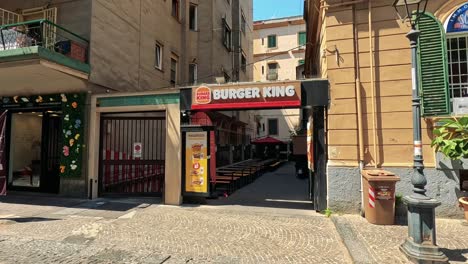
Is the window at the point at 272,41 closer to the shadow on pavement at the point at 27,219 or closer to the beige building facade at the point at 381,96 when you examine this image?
the beige building facade at the point at 381,96

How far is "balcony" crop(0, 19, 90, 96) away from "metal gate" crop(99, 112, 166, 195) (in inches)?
65.2

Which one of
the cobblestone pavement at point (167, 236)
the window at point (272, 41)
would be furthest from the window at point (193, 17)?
the window at point (272, 41)

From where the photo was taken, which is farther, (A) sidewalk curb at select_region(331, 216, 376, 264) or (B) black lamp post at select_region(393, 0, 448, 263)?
(A) sidewalk curb at select_region(331, 216, 376, 264)

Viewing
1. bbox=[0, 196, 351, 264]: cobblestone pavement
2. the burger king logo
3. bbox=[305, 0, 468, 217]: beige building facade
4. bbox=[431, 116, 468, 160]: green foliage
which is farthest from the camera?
the burger king logo

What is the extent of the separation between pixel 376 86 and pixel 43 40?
8865 mm

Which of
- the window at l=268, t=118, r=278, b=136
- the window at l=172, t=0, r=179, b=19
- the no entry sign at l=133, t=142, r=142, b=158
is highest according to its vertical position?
the window at l=172, t=0, r=179, b=19

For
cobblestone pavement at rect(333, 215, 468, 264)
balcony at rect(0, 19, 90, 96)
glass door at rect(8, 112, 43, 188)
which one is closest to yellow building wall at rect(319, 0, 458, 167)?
cobblestone pavement at rect(333, 215, 468, 264)

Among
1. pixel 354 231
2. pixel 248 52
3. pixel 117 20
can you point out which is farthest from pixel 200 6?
pixel 354 231

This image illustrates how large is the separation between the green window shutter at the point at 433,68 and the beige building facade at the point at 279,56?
25467 millimetres

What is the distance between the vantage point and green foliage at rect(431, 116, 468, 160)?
21.5 feet

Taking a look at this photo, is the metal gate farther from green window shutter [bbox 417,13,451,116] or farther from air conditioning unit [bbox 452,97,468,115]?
air conditioning unit [bbox 452,97,468,115]

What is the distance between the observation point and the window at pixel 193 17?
60.8 ft

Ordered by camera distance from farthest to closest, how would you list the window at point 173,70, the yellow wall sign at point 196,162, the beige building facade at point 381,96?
the window at point 173,70 < the yellow wall sign at point 196,162 < the beige building facade at point 381,96

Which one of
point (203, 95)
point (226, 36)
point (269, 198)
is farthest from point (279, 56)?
point (203, 95)
